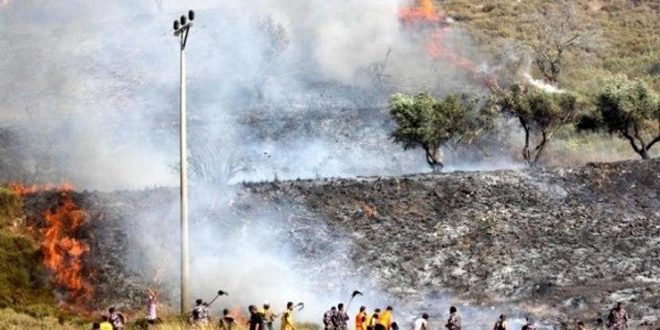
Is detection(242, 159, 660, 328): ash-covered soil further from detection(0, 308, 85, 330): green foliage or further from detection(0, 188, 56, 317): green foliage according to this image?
detection(0, 308, 85, 330): green foliage

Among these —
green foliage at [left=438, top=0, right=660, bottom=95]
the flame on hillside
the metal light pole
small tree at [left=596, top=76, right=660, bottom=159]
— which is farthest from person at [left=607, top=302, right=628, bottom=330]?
green foliage at [left=438, top=0, right=660, bottom=95]

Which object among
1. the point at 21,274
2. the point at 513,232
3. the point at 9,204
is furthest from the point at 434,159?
the point at 21,274

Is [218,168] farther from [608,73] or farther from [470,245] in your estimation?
[608,73]

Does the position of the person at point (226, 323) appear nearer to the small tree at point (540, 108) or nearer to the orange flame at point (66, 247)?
the orange flame at point (66, 247)

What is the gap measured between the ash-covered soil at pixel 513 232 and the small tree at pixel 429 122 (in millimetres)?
5423

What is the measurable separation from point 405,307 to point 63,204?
501 inches

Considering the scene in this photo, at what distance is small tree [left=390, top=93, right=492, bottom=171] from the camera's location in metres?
38.1

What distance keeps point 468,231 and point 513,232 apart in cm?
157

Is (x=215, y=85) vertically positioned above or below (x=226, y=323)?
above

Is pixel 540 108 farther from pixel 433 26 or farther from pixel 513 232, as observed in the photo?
pixel 433 26

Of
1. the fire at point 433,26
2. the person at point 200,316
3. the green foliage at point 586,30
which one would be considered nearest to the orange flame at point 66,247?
the person at point 200,316

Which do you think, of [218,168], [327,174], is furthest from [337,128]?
[218,168]

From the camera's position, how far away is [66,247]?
90.1 ft

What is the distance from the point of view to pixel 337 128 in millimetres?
49375
